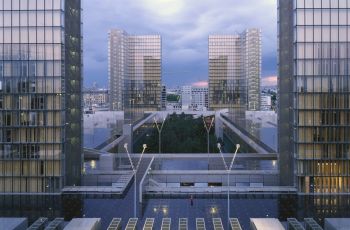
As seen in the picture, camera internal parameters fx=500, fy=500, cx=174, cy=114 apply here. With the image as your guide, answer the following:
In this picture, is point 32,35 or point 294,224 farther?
point 32,35

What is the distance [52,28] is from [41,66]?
3959 millimetres

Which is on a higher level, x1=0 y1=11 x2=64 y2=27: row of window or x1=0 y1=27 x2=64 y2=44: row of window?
x1=0 y1=11 x2=64 y2=27: row of window

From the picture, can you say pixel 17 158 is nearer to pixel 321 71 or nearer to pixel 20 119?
pixel 20 119

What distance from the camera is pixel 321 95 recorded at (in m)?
A: 50.2

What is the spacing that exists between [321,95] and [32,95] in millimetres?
29039

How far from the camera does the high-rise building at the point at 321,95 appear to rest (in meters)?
49.9

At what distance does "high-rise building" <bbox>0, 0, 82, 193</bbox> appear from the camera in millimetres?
50000

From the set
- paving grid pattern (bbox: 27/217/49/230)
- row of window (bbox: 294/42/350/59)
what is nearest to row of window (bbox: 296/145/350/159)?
row of window (bbox: 294/42/350/59)

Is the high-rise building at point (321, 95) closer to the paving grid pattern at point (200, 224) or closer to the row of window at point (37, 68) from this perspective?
the paving grid pattern at point (200, 224)

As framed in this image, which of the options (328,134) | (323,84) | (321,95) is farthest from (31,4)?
(328,134)

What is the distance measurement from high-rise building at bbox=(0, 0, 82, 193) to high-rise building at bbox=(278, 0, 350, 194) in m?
23.7

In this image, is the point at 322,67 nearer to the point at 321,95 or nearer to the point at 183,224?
the point at 321,95

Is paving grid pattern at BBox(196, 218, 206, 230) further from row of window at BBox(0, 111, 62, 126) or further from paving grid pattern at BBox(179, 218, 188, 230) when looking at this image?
row of window at BBox(0, 111, 62, 126)

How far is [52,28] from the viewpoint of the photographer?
49.9m
